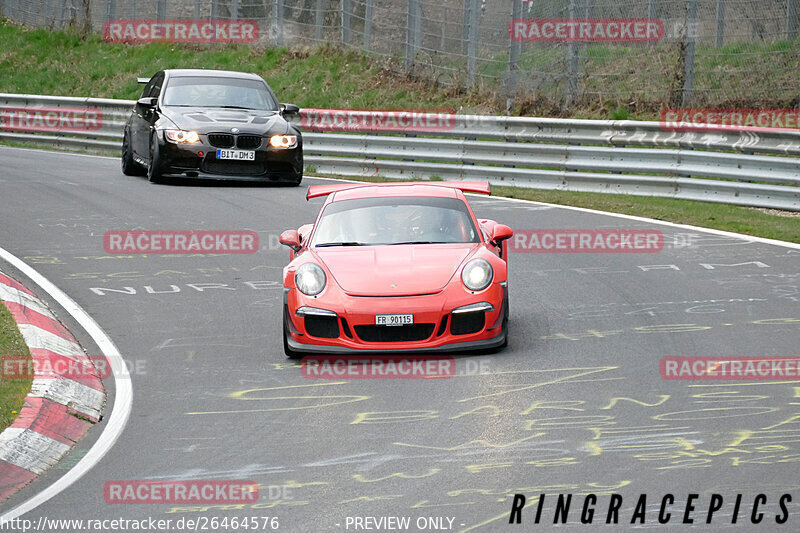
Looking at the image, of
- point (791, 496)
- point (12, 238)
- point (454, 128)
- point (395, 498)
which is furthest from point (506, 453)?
point (454, 128)

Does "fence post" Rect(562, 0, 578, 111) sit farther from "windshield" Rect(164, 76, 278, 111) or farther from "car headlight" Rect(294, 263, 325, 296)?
"car headlight" Rect(294, 263, 325, 296)

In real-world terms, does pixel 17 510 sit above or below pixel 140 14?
below

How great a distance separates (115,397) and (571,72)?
15653 mm

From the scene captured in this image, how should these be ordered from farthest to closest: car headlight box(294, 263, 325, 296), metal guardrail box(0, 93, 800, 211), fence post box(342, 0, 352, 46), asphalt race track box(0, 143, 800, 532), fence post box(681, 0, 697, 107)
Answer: fence post box(342, 0, 352, 46) → fence post box(681, 0, 697, 107) → metal guardrail box(0, 93, 800, 211) → car headlight box(294, 263, 325, 296) → asphalt race track box(0, 143, 800, 532)

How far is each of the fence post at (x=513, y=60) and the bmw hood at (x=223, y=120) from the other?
554cm

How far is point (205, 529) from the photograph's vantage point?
5.62m

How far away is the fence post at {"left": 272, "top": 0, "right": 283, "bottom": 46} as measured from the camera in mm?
30219

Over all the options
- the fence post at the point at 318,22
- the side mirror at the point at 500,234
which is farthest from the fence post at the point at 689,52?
the side mirror at the point at 500,234

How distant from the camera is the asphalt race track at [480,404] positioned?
5.97m

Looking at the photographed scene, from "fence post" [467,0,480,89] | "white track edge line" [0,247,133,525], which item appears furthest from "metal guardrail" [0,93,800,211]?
"white track edge line" [0,247,133,525]

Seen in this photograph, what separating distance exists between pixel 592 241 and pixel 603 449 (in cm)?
747

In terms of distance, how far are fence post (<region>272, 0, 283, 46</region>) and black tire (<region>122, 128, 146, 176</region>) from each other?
1084cm

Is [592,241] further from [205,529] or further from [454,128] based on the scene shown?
[205,529]

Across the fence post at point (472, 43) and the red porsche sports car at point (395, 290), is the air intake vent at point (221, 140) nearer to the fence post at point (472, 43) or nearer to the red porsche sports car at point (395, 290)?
the fence post at point (472, 43)
